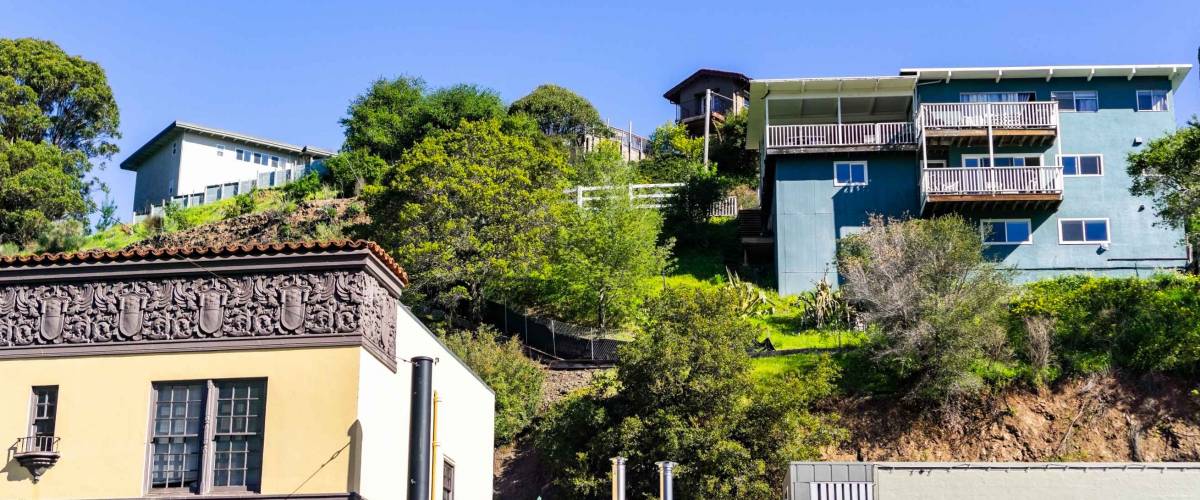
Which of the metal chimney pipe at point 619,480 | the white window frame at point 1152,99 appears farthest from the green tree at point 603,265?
the metal chimney pipe at point 619,480

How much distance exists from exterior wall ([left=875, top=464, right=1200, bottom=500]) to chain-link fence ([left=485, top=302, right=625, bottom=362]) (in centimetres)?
1369

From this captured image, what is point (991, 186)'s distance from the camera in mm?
48875

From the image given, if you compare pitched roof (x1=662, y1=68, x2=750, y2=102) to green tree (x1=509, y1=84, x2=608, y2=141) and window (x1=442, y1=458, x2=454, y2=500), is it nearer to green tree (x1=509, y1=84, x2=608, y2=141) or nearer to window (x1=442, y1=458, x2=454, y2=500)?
green tree (x1=509, y1=84, x2=608, y2=141)

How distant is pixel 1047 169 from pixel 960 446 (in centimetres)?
1622

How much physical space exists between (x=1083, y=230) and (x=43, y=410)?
39578 mm

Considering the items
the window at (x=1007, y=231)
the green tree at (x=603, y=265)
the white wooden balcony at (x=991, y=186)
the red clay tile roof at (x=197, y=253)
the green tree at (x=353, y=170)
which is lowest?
the red clay tile roof at (x=197, y=253)

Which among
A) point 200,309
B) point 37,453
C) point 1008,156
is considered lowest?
point 37,453

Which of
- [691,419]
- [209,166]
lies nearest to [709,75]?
[209,166]

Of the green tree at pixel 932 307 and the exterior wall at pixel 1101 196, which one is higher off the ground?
the exterior wall at pixel 1101 196

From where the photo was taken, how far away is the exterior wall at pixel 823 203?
1993 inches

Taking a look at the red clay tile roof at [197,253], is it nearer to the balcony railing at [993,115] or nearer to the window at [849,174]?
the window at [849,174]

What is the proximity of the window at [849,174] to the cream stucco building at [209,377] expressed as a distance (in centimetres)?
3296

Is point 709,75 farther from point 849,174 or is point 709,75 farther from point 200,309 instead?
→ point 200,309

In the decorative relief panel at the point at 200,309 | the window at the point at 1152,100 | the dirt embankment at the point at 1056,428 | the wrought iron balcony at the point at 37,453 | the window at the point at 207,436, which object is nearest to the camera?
the window at the point at 207,436
